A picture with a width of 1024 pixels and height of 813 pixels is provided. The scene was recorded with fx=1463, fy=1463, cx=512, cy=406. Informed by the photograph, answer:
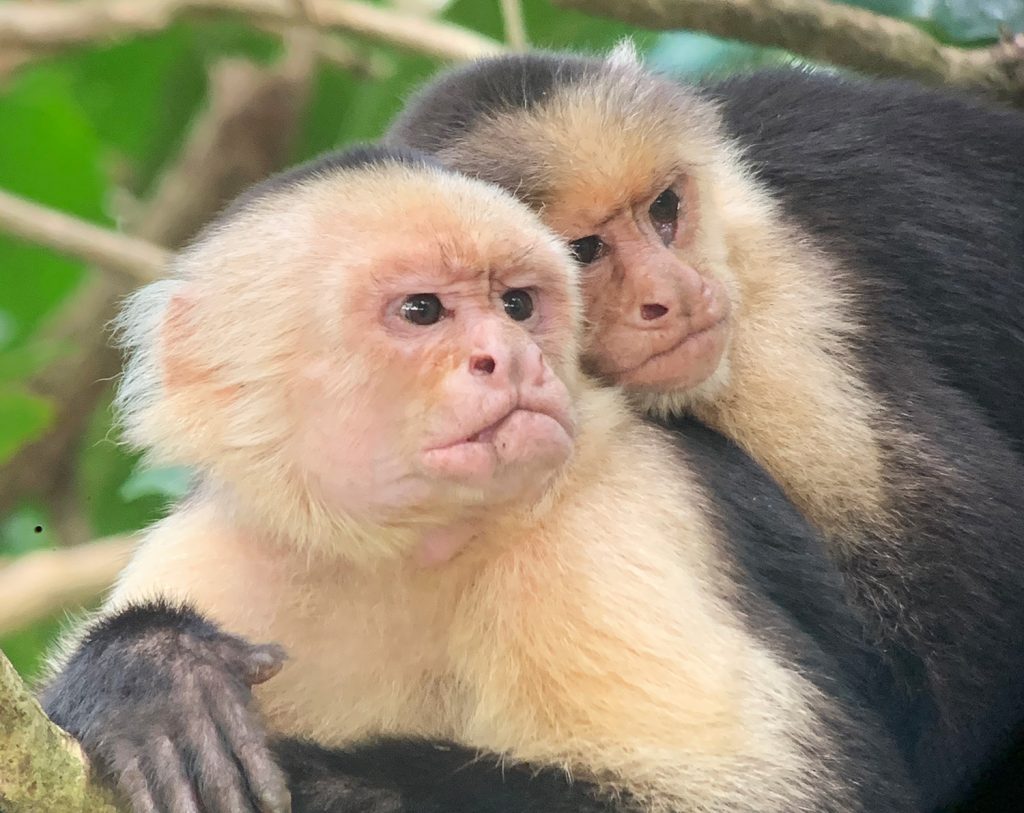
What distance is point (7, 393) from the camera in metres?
3.19

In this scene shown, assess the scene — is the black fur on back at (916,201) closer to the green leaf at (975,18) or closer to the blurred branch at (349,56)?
the green leaf at (975,18)

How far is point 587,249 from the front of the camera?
8.06 ft

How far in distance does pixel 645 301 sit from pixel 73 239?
1760 mm

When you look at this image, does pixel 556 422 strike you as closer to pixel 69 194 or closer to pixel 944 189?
pixel 944 189

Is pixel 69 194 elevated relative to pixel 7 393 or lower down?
elevated

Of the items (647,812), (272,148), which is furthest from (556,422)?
(272,148)

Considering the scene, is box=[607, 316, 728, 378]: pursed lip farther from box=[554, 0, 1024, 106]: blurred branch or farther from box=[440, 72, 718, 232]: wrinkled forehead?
box=[554, 0, 1024, 106]: blurred branch

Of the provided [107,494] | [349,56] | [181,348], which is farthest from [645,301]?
[349,56]

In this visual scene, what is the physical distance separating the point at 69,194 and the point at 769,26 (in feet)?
7.42

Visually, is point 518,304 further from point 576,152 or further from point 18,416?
point 18,416

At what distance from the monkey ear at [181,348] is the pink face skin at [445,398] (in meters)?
0.24

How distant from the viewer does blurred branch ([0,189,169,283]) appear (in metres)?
3.47

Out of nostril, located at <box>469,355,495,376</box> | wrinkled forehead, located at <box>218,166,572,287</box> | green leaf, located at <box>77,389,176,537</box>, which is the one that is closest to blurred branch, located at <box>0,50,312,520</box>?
green leaf, located at <box>77,389,176,537</box>

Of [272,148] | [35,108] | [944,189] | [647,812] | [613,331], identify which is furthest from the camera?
[272,148]
